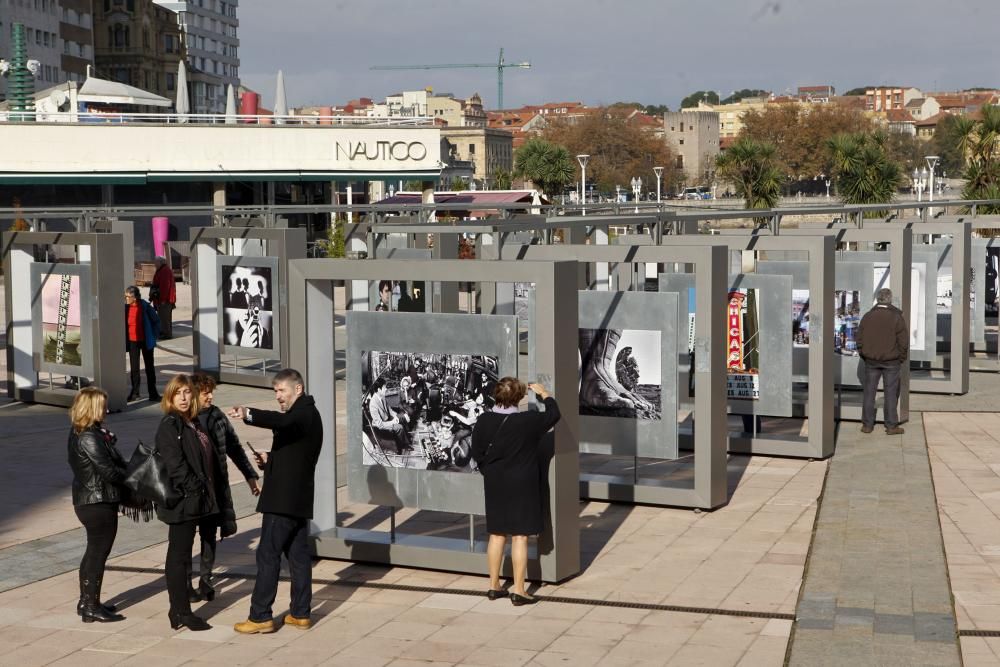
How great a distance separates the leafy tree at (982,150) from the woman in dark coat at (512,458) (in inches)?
1073

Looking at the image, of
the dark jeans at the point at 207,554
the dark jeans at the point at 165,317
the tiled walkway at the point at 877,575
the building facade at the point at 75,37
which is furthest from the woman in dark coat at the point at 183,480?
the building facade at the point at 75,37

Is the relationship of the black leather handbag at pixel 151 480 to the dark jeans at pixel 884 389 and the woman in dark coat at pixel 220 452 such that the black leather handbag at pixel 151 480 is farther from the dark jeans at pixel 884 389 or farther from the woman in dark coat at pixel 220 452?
the dark jeans at pixel 884 389

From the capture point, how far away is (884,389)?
14758mm

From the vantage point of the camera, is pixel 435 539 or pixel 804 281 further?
pixel 804 281

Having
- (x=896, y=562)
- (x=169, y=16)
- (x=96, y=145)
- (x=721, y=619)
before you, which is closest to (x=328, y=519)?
(x=721, y=619)

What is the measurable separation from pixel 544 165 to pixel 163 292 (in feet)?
167

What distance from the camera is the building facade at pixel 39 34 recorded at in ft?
271

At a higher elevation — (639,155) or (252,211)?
(639,155)

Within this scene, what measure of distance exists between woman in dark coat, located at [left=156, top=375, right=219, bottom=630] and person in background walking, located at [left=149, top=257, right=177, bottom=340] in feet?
49.7

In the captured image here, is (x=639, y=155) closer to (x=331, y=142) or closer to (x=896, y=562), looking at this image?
(x=331, y=142)

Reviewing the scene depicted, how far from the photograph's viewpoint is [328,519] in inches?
376

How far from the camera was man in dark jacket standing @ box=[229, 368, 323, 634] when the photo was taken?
25.3 ft

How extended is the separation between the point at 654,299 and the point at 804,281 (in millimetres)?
4198

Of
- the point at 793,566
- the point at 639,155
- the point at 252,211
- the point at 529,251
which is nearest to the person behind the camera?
the point at 793,566
